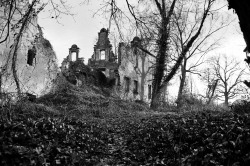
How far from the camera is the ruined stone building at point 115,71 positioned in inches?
1033

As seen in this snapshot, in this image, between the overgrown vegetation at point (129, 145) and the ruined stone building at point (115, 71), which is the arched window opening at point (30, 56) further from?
the overgrown vegetation at point (129, 145)

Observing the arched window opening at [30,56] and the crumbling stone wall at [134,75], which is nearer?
the arched window opening at [30,56]

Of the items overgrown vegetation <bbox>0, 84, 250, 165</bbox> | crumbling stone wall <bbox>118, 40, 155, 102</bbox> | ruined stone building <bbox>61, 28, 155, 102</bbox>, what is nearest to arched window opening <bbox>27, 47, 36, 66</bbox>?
ruined stone building <bbox>61, 28, 155, 102</bbox>

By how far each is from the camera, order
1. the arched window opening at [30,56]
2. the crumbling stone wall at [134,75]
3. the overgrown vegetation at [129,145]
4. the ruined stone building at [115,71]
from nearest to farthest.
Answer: the overgrown vegetation at [129,145], the arched window opening at [30,56], the ruined stone building at [115,71], the crumbling stone wall at [134,75]

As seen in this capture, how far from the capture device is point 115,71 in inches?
1181

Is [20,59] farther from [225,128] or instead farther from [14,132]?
[225,128]

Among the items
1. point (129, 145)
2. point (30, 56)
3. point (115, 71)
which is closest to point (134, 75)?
point (115, 71)

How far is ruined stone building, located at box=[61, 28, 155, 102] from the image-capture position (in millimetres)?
26248

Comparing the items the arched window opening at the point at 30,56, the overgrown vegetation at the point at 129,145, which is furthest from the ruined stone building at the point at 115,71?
the overgrown vegetation at the point at 129,145

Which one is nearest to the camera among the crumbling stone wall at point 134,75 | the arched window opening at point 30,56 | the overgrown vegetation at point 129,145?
the overgrown vegetation at point 129,145

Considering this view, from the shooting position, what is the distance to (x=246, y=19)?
3.32 metres

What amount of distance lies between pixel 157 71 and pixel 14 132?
15.0 m

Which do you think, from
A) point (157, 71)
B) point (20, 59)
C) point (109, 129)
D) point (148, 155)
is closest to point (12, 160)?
point (148, 155)

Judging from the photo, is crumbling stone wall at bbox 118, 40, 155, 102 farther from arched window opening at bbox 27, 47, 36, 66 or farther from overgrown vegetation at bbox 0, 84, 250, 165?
overgrown vegetation at bbox 0, 84, 250, 165
